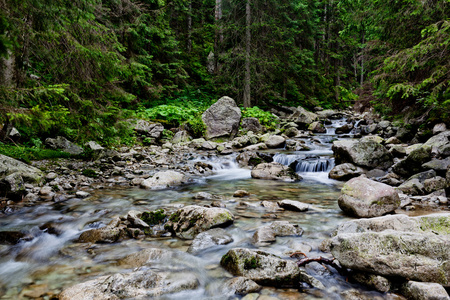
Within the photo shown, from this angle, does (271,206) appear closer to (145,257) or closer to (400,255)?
(145,257)

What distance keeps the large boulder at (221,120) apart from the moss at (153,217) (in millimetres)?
10492

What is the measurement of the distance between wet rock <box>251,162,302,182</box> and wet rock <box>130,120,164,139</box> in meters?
6.71

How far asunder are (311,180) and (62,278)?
750 cm

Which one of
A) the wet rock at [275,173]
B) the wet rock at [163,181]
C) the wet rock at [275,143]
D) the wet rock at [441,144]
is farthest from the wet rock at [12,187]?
the wet rock at [441,144]

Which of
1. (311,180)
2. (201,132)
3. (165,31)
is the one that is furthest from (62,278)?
(165,31)

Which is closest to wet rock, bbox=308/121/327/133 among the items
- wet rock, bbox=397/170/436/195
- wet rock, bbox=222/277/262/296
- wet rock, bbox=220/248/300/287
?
wet rock, bbox=397/170/436/195

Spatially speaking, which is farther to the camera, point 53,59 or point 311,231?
point 53,59

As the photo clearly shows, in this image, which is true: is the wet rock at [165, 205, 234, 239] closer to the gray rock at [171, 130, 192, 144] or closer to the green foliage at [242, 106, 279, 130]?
the gray rock at [171, 130, 192, 144]

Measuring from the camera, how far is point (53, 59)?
6.09 meters

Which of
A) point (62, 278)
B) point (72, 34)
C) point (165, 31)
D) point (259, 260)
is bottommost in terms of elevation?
point (62, 278)

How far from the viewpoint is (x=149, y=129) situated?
46.1ft

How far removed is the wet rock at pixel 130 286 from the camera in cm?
262

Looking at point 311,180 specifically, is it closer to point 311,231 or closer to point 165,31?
point 311,231

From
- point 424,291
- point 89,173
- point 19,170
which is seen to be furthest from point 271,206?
point 19,170
